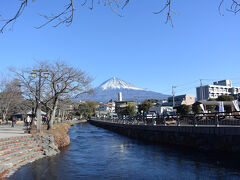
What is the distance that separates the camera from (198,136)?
17812mm

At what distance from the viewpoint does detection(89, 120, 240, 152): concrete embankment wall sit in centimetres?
1464

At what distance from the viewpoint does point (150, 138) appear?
25844 millimetres

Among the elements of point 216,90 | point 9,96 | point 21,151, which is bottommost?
point 21,151

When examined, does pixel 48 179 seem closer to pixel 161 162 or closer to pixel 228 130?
pixel 161 162

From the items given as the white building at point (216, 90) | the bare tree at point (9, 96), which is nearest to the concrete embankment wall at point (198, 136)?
the bare tree at point (9, 96)

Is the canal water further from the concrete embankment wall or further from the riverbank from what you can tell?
the concrete embankment wall

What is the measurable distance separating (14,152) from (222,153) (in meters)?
12.9

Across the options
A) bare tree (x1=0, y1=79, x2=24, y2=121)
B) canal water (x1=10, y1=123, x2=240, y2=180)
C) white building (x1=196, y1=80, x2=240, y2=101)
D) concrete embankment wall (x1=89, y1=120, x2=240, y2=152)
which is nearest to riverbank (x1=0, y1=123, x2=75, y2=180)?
canal water (x1=10, y1=123, x2=240, y2=180)

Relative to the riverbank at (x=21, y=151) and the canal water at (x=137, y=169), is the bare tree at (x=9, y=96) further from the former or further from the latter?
the canal water at (x=137, y=169)

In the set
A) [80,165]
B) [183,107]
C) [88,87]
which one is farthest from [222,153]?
[183,107]

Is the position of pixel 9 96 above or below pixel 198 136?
above

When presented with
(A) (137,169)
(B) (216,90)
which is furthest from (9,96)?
(B) (216,90)

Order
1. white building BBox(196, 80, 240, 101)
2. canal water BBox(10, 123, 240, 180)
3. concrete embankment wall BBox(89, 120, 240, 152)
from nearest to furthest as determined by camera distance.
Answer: canal water BBox(10, 123, 240, 180) < concrete embankment wall BBox(89, 120, 240, 152) < white building BBox(196, 80, 240, 101)

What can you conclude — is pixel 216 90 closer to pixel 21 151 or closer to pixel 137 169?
pixel 137 169
